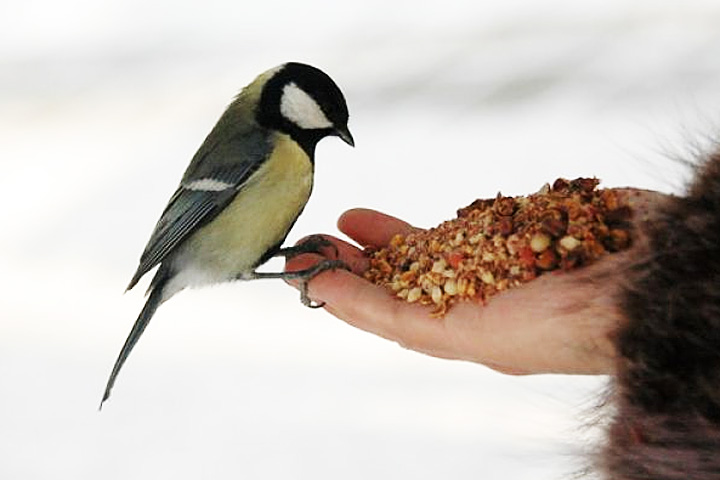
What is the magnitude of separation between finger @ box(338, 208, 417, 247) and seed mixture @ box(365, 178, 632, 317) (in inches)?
3.7

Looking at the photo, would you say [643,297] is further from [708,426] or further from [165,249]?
[165,249]

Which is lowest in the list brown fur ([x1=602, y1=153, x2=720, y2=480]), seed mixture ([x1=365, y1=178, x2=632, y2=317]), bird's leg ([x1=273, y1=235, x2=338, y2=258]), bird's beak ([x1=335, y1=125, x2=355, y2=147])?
brown fur ([x1=602, y1=153, x2=720, y2=480])

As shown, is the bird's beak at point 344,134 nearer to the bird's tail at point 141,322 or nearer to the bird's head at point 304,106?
the bird's head at point 304,106

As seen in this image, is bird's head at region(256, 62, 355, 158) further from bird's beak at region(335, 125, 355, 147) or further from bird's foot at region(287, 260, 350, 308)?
bird's foot at region(287, 260, 350, 308)

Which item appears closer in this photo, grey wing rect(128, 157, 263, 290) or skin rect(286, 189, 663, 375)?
skin rect(286, 189, 663, 375)

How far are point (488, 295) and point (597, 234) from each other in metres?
0.10

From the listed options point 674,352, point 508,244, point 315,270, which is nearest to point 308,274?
point 315,270

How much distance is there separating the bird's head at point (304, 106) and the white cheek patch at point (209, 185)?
0.08m

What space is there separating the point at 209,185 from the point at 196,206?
2 centimetres

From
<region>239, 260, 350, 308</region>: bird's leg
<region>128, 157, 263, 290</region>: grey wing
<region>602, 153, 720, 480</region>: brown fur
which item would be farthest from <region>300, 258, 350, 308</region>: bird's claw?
<region>602, 153, 720, 480</region>: brown fur

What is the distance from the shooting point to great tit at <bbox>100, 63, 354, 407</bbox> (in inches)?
49.0

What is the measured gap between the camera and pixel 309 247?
1257 mm

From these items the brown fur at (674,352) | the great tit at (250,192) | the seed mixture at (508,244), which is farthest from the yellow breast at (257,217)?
the brown fur at (674,352)

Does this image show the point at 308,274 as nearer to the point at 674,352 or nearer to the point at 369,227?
the point at 369,227
